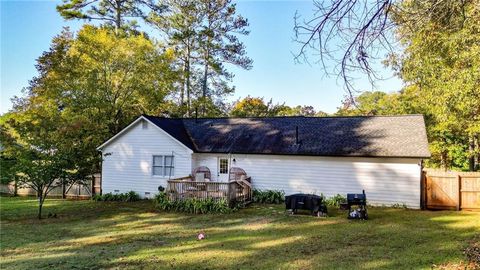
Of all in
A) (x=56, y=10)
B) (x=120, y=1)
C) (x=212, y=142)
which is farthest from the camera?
(x=120, y=1)

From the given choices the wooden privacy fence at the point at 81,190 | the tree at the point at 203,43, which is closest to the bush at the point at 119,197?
the wooden privacy fence at the point at 81,190

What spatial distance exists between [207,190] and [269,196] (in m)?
3.28

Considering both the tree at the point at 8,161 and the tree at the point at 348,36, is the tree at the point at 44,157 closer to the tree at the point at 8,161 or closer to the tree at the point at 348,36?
the tree at the point at 8,161

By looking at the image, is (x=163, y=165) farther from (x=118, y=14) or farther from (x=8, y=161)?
(x=118, y=14)

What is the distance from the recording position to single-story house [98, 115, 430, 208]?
14.9 metres

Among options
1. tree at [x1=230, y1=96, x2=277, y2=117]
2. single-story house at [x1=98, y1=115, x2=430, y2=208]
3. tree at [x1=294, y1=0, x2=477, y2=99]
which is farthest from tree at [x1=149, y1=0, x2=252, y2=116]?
tree at [x1=294, y1=0, x2=477, y2=99]

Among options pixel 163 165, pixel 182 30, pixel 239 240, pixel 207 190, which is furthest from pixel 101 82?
pixel 239 240

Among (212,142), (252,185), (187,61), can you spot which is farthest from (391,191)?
(187,61)

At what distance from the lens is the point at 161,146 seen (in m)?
18.1

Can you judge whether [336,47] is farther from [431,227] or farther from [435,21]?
[431,227]

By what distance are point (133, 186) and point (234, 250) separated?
11588mm

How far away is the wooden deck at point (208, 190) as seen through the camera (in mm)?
14359

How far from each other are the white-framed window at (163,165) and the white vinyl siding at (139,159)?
0.05 meters

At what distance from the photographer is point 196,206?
14148 mm
